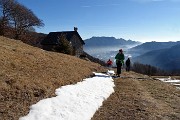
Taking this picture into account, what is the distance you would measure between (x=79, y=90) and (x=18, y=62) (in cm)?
343

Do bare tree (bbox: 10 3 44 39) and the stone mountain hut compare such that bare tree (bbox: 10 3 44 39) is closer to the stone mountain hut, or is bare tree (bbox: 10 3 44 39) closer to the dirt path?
the stone mountain hut

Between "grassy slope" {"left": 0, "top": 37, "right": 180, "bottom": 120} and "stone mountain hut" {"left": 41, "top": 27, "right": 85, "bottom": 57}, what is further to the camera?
"stone mountain hut" {"left": 41, "top": 27, "right": 85, "bottom": 57}

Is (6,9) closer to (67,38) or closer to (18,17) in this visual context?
(18,17)

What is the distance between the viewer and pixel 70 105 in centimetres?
1336

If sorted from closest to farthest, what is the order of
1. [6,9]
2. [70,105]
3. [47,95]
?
[70,105] < [47,95] < [6,9]

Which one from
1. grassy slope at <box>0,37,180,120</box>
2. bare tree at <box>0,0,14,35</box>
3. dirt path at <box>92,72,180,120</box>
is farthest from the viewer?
bare tree at <box>0,0,14,35</box>

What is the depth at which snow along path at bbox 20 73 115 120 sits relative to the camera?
1173 cm

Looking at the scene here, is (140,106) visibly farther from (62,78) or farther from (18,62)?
(18,62)

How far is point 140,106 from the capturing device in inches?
613

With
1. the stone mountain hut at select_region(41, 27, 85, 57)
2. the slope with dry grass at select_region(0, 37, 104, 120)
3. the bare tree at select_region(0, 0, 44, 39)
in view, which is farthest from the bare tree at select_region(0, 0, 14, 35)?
the slope with dry grass at select_region(0, 37, 104, 120)

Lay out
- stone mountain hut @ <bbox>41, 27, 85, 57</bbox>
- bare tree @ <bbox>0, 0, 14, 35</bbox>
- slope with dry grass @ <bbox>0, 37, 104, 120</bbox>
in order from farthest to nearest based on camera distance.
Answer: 1. stone mountain hut @ <bbox>41, 27, 85, 57</bbox>
2. bare tree @ <bbox>0, 0, 14, 35</bbox>
3. slope with dry grass @ <bbox>0, 37, 104, 120</bbox>

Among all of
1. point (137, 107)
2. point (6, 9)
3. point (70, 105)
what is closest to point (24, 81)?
point (70, 105)

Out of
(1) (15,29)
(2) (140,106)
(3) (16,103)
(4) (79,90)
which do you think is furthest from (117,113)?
(1) (15,29)

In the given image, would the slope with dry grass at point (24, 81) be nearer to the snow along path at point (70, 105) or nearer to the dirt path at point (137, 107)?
the snow along path at point (70, 105)
